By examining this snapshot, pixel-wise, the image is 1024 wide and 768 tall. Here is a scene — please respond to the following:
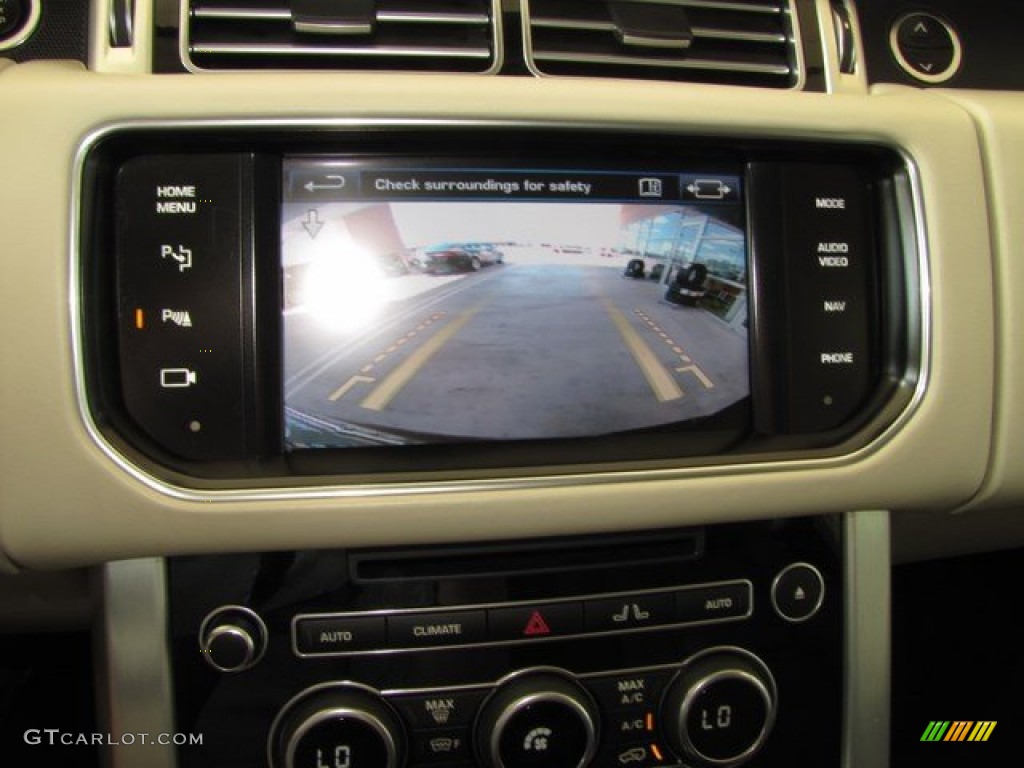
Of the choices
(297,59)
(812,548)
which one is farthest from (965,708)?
(297,59)

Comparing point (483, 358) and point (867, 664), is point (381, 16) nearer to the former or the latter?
Answer: point (483, 358)

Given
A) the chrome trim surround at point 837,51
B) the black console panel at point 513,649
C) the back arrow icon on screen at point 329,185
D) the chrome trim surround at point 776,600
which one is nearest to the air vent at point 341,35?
the back arrow icon on screen at point 329,185

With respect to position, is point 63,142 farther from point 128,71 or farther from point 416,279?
point 416,279

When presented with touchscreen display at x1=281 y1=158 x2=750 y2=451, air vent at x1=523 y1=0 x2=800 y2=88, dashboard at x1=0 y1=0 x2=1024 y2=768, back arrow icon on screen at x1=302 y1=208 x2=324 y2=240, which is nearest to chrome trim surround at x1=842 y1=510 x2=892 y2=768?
dashboard at x1=0 y1=0 x2=1024 y2=768

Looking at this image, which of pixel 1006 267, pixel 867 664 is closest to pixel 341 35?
pixel 1006 267

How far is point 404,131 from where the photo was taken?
54cm

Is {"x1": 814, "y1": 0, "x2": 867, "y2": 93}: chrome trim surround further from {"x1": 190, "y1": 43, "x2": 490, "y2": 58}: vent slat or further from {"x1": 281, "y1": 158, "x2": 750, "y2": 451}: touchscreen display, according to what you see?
{"x1": 190, "y1": 43, "x2": 490, "y2": 58}: vent slat

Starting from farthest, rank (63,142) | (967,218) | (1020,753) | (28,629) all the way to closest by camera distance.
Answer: (1020,753), (28,629), (967,218), (63,142)

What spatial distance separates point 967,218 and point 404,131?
496 millimetres

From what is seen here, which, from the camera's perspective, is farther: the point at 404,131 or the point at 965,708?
the point at 965,708

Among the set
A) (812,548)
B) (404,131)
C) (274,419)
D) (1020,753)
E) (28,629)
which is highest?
(404,131)

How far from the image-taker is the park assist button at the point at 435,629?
2.02 ft

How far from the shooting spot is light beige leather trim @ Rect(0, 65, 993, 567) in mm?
508

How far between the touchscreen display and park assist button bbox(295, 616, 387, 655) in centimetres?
16
